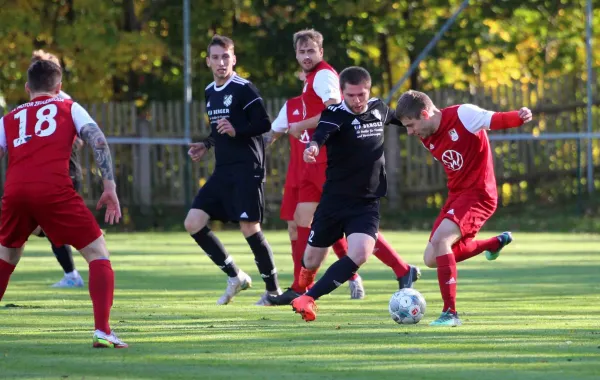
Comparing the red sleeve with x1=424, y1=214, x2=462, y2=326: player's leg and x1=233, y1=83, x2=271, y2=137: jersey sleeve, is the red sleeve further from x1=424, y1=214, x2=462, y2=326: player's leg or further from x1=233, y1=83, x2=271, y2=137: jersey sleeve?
x1=233, y1=83, x2=271, y2=137: jersey sleeve

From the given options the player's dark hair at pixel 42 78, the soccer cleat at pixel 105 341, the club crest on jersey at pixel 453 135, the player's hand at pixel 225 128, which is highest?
the player's dark hair at pixel 42 78

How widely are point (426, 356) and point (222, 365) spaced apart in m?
1.10

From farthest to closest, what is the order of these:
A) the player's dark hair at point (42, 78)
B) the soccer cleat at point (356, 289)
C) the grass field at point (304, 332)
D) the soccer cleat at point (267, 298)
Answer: the soccer cleat at point (356, 289) < the soccer cleat at point (267, 298) < the player's dark hair at point (42, 78) < the grass field at point (304, 332)

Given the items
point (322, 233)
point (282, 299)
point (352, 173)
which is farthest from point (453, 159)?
point (282, 299)

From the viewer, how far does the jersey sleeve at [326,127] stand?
31.6ft

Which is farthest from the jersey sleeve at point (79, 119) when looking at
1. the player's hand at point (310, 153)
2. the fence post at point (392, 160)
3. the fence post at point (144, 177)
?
the fence post at point (392, 160)

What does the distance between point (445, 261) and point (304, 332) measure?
1.33m

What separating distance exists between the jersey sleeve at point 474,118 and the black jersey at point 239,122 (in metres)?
1.91

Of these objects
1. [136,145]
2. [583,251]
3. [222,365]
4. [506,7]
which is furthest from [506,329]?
[506,7]

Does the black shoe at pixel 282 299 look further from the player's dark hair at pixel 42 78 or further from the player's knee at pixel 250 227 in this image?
the player's dark hair at pixel 42 78

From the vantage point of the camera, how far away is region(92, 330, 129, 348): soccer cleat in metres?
7.88

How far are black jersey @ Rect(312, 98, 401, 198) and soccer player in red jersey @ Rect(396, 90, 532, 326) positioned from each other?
0.27 metres

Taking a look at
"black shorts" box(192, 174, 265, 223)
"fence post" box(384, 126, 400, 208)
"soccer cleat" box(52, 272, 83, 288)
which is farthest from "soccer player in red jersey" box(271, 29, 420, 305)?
"fence post" box(384, 126, 400, 208)

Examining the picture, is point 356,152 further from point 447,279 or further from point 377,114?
point 447,279
